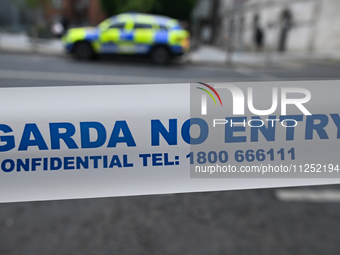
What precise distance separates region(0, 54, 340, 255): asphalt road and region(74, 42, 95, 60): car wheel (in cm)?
1070

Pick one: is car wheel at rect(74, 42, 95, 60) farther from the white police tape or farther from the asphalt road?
the white police tape

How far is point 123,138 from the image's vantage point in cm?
196

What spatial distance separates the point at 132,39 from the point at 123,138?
11266 millimetres

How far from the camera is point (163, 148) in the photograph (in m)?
2.02

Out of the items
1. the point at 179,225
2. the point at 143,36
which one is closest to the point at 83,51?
the point at 143,36

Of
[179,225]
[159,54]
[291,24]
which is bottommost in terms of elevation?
[179,225]

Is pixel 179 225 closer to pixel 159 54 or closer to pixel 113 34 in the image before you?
pixel 159 54

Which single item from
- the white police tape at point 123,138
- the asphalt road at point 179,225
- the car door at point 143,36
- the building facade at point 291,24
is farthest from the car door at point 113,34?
the white police tape at point 123,138

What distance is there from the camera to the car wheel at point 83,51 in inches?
500

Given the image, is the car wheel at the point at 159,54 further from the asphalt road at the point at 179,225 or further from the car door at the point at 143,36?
the asphalt road at the point at 179,225

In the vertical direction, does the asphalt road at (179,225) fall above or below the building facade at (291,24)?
below

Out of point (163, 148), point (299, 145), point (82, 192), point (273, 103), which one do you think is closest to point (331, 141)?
point (299, 145)

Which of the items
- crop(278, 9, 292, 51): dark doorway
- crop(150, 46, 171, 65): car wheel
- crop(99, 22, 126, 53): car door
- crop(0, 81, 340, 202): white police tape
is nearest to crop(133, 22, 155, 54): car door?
crop(150, 46, 171, 65): car wheel

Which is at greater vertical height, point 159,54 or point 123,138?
A: point 159,54
